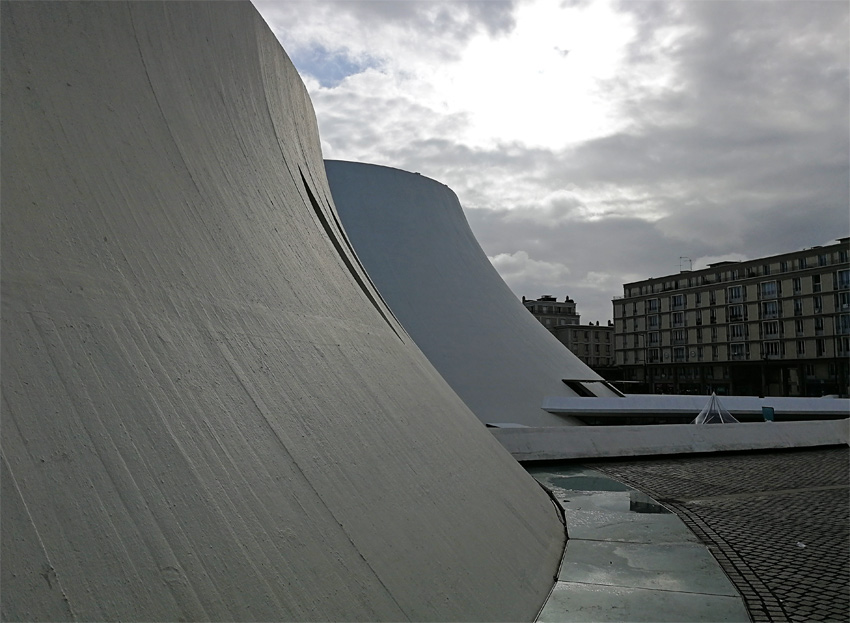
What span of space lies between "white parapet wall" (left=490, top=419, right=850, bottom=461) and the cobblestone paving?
316 mm

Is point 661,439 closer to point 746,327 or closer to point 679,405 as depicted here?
A: point 679,405

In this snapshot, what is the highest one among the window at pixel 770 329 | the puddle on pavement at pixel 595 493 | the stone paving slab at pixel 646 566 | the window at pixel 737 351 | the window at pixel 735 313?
the window at pixel 735 313

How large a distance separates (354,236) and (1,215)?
12159 mm

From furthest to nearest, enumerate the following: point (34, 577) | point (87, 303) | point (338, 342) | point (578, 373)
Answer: point (578, 373) → point (338, 342) → point (87, 303) → point (34, 577)

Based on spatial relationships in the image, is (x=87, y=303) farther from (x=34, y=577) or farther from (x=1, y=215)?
(x=34, y=577)

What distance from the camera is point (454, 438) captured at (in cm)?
453

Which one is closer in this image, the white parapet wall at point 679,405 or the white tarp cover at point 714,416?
the white tarp cover at point 714,416

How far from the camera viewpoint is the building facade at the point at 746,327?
37812 millimetres

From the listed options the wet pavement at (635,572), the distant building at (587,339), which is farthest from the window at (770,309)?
the wet pavement at (635,572)

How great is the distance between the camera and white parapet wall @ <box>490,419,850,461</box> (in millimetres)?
9992

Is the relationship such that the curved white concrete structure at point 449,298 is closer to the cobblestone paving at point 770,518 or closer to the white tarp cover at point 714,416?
the white tarp cover at point 714,416

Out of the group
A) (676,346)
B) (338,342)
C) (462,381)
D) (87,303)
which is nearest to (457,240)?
(462,381)

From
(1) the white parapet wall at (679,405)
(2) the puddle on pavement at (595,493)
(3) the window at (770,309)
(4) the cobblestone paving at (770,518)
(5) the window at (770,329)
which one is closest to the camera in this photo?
(4) the cobblestone paving at (770,518)

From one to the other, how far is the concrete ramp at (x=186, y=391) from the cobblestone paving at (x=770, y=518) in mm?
1457
